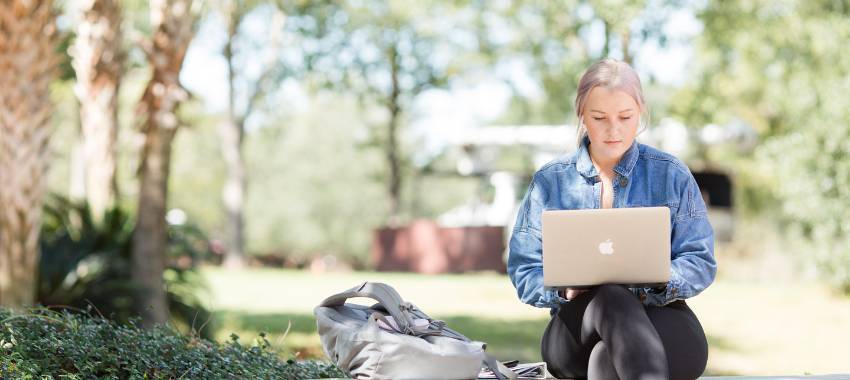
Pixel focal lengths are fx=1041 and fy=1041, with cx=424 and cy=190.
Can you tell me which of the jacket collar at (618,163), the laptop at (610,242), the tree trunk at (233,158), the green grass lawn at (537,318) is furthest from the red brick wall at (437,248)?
the laptop at (610,242)

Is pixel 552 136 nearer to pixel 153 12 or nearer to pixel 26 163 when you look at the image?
pixel 153 12

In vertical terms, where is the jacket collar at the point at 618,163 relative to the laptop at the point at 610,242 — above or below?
above

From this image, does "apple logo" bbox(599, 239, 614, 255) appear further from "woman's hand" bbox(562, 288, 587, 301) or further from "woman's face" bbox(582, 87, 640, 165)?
"woman's face" bbox(582, 87, 640, 165)

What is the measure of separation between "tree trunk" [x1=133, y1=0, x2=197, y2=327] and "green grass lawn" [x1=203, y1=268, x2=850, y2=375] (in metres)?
0.48

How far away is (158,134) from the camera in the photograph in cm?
764

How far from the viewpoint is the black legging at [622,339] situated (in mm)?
3016

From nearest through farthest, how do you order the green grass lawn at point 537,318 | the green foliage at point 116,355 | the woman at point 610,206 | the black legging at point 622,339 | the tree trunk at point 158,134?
1. the black legging at point 622,339
2. the woman at point 610,206
3. the green foliage at point 116,355
4. the tree trunk at point 158,134
5. the green grass lawn at point 537,318

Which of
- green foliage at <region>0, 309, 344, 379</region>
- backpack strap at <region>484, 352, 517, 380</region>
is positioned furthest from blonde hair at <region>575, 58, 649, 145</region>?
green foliage at <region>0, 309, 344, 379</region>

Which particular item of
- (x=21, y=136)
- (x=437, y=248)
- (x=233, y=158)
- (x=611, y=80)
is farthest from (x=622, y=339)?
(x=233, y=158)

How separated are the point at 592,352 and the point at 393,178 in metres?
24.2

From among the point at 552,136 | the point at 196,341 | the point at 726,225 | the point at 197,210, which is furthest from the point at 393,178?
the point at 197,210

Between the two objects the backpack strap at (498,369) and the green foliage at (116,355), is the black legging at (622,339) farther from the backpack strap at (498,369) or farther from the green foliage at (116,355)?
the green foliage at (116,355)

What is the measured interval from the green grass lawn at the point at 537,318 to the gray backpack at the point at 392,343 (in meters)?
4.34

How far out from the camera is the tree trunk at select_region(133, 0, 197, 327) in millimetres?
7418
